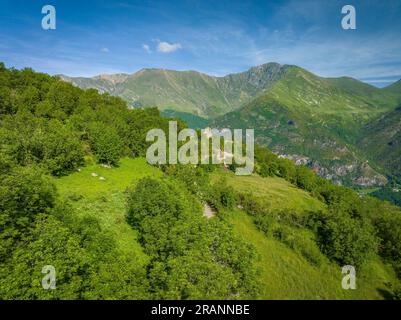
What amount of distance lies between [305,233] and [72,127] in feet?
258

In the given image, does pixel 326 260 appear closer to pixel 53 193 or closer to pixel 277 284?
pixel 277 284

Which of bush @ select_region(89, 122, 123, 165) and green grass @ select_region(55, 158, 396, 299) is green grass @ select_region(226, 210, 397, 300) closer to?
green grass @ select_region(55, 158, 396, 299)

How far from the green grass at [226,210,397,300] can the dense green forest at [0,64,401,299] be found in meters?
0.88

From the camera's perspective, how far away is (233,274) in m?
37.4

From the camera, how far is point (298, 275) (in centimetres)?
7138

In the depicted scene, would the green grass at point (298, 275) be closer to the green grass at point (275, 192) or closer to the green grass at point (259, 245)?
the green grass at point (259, 245)

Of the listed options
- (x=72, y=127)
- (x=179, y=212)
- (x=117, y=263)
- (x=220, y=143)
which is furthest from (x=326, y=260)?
(x=220, y=143)

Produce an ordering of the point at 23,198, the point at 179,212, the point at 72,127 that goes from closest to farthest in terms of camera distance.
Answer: the point at 23,198 < the point at 179,212 < the point at 72,127

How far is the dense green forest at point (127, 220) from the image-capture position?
2881 cm

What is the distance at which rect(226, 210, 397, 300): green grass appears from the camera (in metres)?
65.9

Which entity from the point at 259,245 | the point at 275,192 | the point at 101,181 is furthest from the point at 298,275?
the point at 275,192

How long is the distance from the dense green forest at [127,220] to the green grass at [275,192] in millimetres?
2039

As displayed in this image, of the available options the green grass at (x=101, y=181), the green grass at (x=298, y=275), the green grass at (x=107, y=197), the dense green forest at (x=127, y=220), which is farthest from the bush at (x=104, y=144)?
the green grass at (x=298, y=275)

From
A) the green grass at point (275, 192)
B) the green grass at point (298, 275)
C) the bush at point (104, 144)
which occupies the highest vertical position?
the bush at point (104, 144)
